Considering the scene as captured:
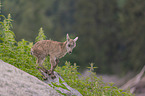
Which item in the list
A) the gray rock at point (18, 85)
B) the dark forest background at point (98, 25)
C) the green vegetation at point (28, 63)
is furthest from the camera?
the dark forest background at point (98, 25)

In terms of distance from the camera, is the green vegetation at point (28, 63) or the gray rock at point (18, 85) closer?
the gray rock at point (18, 85)

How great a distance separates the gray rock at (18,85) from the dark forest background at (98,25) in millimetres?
17285

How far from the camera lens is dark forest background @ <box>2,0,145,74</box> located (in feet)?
77.0

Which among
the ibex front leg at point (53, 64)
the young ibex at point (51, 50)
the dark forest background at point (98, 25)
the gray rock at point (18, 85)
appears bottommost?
the gray rock at point (18, 85)

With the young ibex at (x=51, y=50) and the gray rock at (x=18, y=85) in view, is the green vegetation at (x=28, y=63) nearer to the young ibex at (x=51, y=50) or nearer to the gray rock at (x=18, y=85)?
the young ibex at (x=51, y=50)

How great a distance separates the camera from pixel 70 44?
18.7 feet

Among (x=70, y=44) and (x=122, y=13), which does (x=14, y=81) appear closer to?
(x=70, y=44)

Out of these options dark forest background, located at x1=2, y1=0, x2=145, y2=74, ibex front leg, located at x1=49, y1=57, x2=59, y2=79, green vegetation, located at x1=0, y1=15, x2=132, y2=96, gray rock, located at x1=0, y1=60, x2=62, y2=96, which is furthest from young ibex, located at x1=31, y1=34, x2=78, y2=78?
dark forest background, located at x1=2, y1=0, x2=145, y2=74

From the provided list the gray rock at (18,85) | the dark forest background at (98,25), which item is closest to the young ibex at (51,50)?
the gray rock at (18,85)

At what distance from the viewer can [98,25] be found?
28.0 meters

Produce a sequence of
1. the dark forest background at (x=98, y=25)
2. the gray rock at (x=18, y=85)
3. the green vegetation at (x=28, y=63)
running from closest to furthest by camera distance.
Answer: the gray rock at (x=18, y=85)
the green vegetation at (x=28, y=63)
the dark forest background at (x=98, y=25)

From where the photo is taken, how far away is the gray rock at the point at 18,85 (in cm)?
357

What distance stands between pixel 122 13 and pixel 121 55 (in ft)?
15.5

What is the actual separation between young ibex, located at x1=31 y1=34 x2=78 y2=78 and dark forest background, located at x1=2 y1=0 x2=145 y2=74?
51.1 feet
